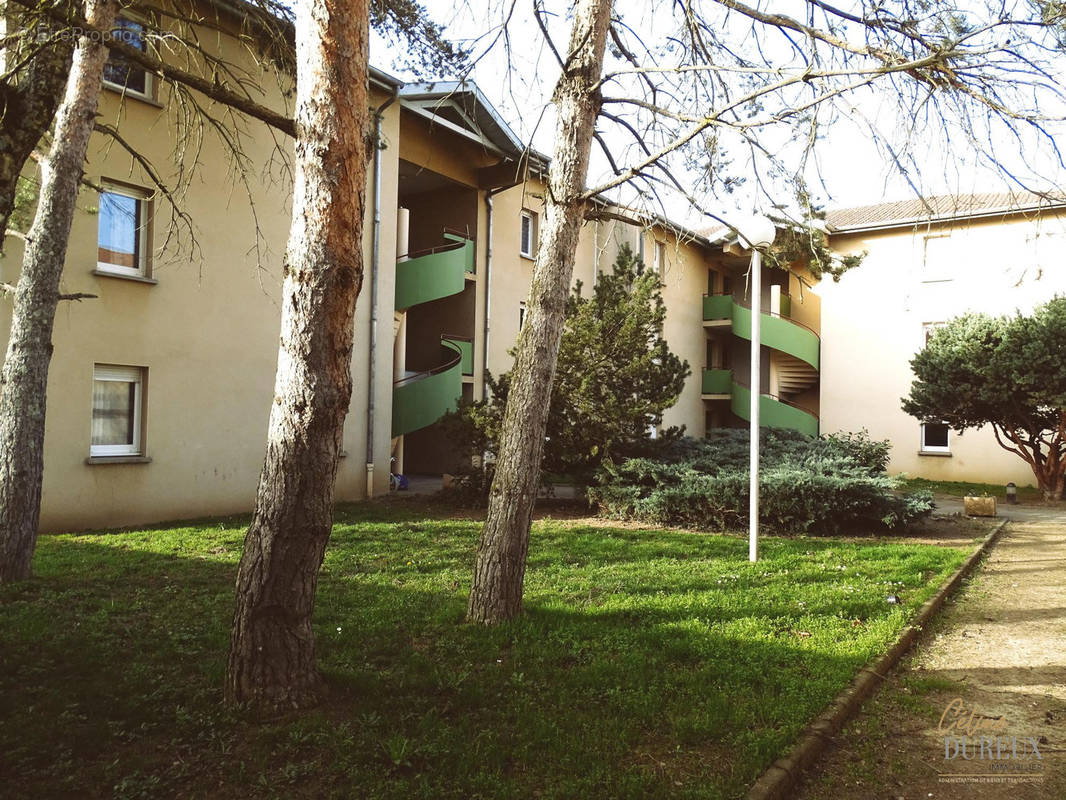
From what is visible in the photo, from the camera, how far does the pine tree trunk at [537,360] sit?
5.60 m

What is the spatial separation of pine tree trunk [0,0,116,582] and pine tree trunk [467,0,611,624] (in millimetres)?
4114

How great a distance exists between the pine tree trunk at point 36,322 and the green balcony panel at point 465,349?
1082cm

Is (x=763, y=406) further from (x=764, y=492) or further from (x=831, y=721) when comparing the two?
(x=831, y=721)

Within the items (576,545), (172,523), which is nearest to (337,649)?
(576,545)

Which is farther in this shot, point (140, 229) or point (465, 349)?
point (465, 349)

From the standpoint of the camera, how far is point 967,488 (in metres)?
19.7

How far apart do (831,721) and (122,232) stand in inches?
453

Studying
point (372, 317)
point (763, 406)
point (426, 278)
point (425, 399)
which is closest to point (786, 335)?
point (763, 406)

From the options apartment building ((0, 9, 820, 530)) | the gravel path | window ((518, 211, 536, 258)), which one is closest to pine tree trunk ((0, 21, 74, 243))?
apartment building ((0, 9, 820, 530))

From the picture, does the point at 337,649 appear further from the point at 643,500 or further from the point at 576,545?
the point at 643,500

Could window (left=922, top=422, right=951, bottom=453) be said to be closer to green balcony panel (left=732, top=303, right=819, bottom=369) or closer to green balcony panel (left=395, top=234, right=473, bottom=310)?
green balcony panel (left=732, top=303, right=819, bottom=369)

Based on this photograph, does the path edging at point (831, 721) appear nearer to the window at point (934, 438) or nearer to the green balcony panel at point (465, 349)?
the green balcony panel at point (465, 349)

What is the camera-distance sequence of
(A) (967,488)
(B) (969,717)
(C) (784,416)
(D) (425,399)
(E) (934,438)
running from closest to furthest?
(B) (969,717) → (D) (425,399) → (A) (967,488) → (E) (934,438) → (C) (784,416)

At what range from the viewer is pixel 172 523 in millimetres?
11227
